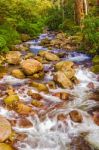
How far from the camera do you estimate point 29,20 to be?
2166 centimetres

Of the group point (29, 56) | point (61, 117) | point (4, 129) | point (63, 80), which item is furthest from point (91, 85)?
point (4, 129)

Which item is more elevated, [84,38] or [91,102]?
Result: [84,38]

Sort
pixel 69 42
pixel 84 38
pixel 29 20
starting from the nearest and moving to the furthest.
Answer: pixel 84 38, pixel 69 42, pixel 29 20

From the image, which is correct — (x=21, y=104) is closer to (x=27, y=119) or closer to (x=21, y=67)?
(x=27, y=119)

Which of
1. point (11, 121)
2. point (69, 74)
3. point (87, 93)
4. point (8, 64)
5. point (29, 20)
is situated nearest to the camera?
point (11, 121)

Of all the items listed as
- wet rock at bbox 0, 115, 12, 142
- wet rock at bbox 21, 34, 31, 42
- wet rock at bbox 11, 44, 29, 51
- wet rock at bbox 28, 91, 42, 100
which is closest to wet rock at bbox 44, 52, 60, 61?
wet rock at bbox 11, 44, 29, 51

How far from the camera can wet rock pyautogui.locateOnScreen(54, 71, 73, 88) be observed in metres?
10.5

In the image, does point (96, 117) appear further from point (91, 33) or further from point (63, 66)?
point (91, 33)

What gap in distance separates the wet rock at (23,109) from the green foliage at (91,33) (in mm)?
6190

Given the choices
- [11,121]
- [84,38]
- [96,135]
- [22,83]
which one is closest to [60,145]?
[96,135]

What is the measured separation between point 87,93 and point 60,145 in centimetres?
323

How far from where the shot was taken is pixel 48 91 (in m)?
10.1

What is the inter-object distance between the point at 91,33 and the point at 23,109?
679 centimetres

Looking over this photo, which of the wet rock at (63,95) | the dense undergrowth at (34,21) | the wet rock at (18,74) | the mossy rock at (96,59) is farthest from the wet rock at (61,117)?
the dense undergrowth at (34,21)
